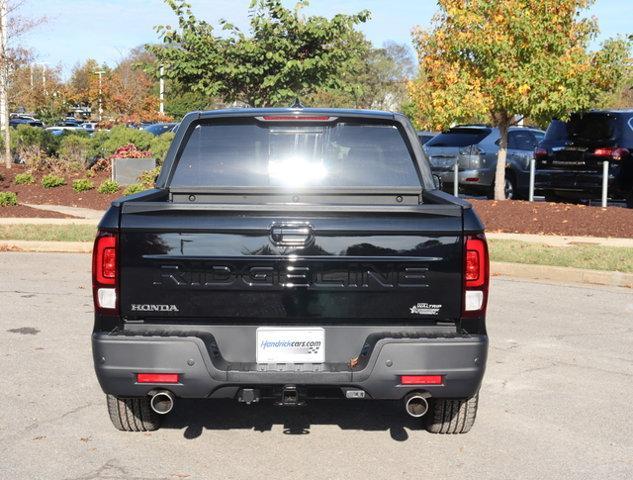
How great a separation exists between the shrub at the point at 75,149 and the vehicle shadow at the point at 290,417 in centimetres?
2108

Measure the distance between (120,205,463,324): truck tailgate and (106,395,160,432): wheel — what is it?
34.2 inches

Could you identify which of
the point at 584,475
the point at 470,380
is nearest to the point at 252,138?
the point at 470,380

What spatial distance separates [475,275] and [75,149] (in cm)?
2348

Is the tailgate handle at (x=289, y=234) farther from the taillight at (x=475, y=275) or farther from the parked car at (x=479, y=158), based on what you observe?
the parked car at (x=479, y=158)

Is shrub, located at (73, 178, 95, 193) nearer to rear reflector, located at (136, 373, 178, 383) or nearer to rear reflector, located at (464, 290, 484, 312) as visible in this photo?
rear reflector, located at (136, 373, 178, 383)

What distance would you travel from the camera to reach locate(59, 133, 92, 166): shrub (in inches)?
1035

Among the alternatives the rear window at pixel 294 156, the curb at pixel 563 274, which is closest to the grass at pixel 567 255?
the curb at pixel 563 274

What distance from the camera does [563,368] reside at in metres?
7.15

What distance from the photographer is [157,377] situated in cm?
461

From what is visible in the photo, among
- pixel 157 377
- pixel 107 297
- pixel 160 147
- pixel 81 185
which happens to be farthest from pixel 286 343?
pixel 160 147

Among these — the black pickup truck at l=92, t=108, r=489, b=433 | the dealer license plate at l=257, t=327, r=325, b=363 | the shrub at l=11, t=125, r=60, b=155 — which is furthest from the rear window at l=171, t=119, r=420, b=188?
the shrub at l=11, t=125, r=60, b=155

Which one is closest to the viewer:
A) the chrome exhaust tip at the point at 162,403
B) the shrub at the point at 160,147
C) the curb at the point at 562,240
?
the chrome exhaust tip at the point at 162,403

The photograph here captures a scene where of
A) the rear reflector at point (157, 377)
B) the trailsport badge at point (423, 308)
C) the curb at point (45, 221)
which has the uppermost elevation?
the trailsport badge at point (423, 308)

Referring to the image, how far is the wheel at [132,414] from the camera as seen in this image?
5.26 meters
